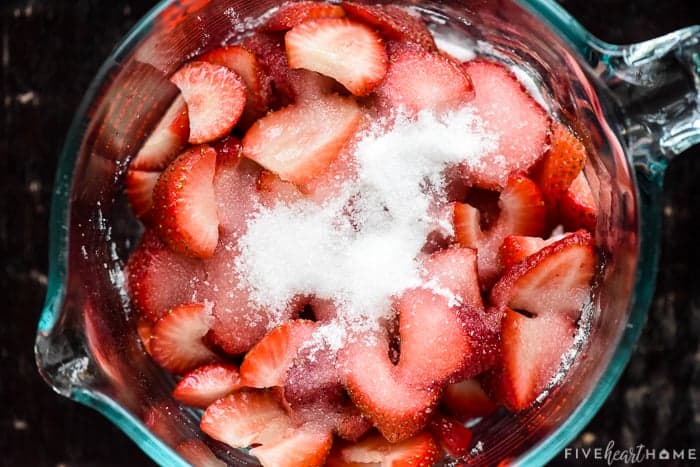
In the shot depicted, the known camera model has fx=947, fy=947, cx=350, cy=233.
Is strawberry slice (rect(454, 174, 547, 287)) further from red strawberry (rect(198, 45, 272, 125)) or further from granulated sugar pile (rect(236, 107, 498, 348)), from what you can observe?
red strawberry (rect(198, 45, 272, 125))

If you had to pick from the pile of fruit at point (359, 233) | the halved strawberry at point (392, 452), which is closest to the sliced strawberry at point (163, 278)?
the pile of fruit at point (359, 233)

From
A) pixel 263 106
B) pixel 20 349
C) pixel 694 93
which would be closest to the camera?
pixel 694 93

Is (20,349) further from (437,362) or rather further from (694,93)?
(694,93)

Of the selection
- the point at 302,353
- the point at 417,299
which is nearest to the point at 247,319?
the point at 302,353

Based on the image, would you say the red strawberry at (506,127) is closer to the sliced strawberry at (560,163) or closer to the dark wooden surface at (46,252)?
the sliced strawberry at (560,163)

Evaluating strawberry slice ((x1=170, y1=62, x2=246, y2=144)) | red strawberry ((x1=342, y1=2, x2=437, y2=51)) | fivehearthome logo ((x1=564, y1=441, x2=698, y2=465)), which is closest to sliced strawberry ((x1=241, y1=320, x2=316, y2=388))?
strawberry slice ((x1=170, y1=62, x2=246, y2=144))
